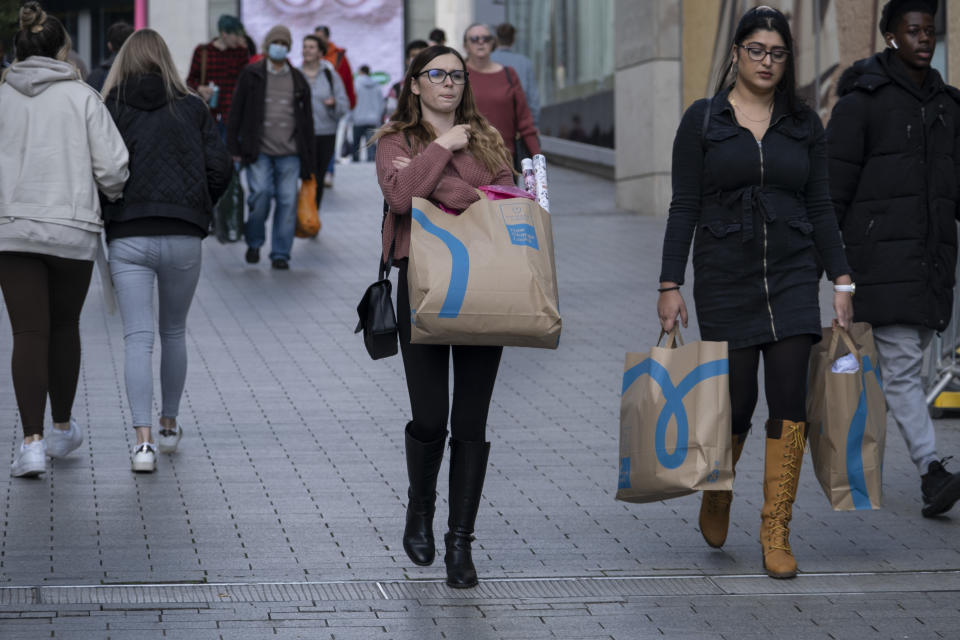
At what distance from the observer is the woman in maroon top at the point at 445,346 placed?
5.19 meters

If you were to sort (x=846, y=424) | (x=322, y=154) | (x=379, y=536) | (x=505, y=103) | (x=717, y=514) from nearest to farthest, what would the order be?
(x=846, y=424) → (x=717, y=514) → (x=379, y=536) → (x=505, y=103) → (x=322, y=154)

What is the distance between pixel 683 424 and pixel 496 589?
2.58ft

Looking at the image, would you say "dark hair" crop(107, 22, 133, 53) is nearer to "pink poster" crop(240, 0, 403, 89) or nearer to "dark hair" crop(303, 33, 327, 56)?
"dark hair" crop(303, 33, 327, 56)

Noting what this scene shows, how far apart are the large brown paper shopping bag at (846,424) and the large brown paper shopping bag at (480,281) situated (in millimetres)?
1042

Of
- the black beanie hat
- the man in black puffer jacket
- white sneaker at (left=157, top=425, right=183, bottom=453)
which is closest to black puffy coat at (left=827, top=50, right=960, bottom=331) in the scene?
the man in black puffer jacket

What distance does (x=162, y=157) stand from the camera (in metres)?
6.94

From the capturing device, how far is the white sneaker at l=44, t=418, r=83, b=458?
706cm

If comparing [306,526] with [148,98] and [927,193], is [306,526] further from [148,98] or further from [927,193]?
[927,193]

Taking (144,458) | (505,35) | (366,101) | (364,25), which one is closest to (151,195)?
(144,458)

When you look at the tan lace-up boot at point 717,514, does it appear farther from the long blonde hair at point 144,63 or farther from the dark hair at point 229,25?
the dark hair at point 229,25

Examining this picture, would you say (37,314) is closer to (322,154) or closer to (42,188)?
(42,188)

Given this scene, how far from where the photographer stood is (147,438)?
6.97 metres

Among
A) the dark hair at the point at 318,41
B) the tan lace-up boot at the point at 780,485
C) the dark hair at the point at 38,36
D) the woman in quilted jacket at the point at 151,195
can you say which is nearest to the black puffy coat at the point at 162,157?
the woman in quilted jacket at the point at 151,195

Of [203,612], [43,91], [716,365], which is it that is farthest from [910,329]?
[43,91]
